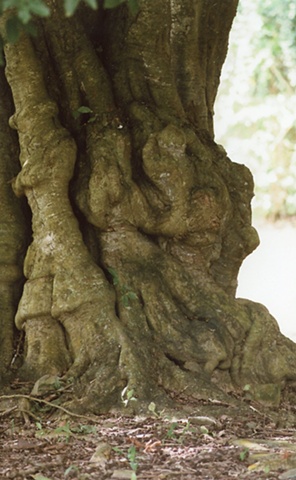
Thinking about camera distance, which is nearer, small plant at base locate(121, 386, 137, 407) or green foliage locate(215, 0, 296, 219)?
small plant at base locate(121, 386, 137, 407)

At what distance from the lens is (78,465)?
3.51 m

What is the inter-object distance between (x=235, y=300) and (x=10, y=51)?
2.49 m

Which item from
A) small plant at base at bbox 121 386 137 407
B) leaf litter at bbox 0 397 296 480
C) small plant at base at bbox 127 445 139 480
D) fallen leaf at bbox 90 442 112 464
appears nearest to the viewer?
small plant at base at bbox 127 445 139 480

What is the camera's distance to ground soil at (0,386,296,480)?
341 centimetres

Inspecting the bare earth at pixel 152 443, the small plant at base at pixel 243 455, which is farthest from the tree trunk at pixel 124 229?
the small plant at base at pixel 243 455

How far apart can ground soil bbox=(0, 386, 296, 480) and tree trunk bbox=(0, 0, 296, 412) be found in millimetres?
266

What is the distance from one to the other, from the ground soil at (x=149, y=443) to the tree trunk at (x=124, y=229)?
0.87ft

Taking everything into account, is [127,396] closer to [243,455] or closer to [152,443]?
[152,443]

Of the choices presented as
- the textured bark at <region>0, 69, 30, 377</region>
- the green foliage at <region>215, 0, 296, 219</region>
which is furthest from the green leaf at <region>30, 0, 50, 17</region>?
the green foliage at <region>215, 0, 296, 219</region>

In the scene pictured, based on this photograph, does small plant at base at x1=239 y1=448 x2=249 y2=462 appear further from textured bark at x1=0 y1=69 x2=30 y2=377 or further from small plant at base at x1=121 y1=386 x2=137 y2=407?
textured bark at x1=0 y1=69 x2=30 y2=377

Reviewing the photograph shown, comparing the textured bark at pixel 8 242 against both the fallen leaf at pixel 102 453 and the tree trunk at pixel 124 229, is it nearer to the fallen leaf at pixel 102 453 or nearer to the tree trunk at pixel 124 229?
the tree trunk at pixel 124 229

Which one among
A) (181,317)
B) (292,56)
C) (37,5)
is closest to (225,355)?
(181,317)

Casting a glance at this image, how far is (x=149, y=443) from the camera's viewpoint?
3.83 metres

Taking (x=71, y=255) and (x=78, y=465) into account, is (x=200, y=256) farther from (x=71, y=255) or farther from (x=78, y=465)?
(x=78, y=465)
